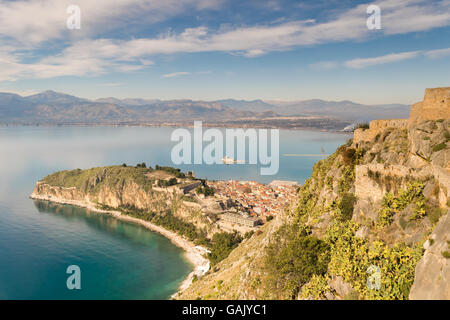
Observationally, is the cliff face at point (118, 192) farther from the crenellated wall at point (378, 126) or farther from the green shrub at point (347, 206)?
the green shrub at point (347, 206)

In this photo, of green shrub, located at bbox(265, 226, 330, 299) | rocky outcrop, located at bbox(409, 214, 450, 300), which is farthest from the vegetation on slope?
rocky outcrop, located at bbox(409, 214, 450, 300)

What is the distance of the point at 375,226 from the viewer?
808 cm

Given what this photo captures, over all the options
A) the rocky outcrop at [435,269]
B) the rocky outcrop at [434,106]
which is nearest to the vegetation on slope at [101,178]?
the rocky outcrop at [434,106]

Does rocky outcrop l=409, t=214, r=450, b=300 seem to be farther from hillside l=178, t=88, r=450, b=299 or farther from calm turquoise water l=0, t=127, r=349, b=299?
calm turquoise water l=0, t=127, r=349, b=299

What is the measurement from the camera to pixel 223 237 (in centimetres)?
3066

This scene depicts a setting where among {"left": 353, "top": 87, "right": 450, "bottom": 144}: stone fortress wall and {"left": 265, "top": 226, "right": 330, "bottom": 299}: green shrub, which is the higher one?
{"left": 353, "top": 87, "right": 450, "bottom": 144}: stone fortress wall

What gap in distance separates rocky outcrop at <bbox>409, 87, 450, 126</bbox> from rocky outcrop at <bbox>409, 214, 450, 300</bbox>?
5.87m

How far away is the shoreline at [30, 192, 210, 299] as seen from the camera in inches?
979

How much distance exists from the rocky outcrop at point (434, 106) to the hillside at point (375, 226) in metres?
0.03

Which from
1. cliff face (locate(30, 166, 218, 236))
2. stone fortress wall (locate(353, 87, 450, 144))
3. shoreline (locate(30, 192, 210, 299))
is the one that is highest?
stone fortress wall (locate(353, 87, 450, 144))

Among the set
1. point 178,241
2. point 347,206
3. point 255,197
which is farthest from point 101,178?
point 347,206

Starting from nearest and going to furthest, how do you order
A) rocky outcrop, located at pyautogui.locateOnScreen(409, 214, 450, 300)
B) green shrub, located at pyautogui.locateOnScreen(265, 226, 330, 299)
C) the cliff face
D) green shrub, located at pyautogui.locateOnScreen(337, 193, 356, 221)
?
rocky outcrop, located at pyautogui.locateOnScreen(409, 214, 450, 300), green shrub, located at pyautogui.locateOnScreen(265, 226, 330, 299), green shrub, located at pyautogui.locateOnScreen(337, 193, 356, 221), the cliff face

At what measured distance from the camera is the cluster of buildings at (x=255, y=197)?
34.4m
